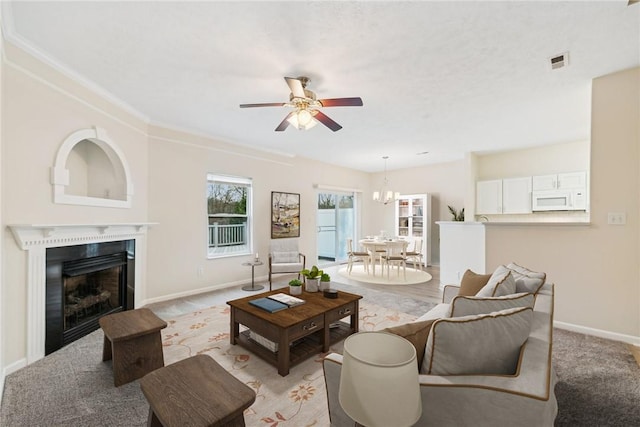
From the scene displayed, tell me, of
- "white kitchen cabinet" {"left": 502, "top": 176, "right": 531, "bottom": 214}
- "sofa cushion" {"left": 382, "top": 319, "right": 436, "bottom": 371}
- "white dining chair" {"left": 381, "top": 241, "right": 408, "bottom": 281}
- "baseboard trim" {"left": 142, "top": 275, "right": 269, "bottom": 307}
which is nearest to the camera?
"sofa cushion" {"left": 382, "top": 319, "right": 436, "bottom": 371}

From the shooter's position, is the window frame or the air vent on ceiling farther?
the window frame

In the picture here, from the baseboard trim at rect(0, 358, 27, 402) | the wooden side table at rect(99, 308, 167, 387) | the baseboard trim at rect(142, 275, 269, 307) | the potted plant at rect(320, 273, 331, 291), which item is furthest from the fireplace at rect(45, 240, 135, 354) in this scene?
the potted plant at rect(320, 273, 331, 291)

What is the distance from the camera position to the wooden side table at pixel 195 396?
120 cm

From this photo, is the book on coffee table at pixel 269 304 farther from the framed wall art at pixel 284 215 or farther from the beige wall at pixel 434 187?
the beige wall at pixel 434 187

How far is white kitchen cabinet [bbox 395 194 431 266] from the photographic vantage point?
677 cm

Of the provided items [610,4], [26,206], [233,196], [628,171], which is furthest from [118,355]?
[628,171]

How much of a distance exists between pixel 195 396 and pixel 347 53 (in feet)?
8.35

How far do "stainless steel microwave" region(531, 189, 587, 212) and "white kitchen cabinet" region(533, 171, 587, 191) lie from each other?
73 millimetres

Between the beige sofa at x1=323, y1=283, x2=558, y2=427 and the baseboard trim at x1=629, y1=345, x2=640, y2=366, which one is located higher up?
the beige sofa at x1=323, y1=283, x2=558, y2=427

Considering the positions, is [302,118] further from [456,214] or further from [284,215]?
[456,214]

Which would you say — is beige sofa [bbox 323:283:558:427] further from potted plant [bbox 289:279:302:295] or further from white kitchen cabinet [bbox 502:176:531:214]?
white kitchen cabinet [bbox 502:176:531:214]

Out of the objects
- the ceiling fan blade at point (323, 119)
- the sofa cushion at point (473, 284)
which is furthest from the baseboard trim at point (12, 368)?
the sofa cushion at point (473, 284)

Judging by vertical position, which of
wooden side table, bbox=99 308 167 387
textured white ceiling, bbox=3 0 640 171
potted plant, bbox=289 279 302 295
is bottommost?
wooden side table, bbox=99 308 167 387

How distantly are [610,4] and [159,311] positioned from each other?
16.6 feet
